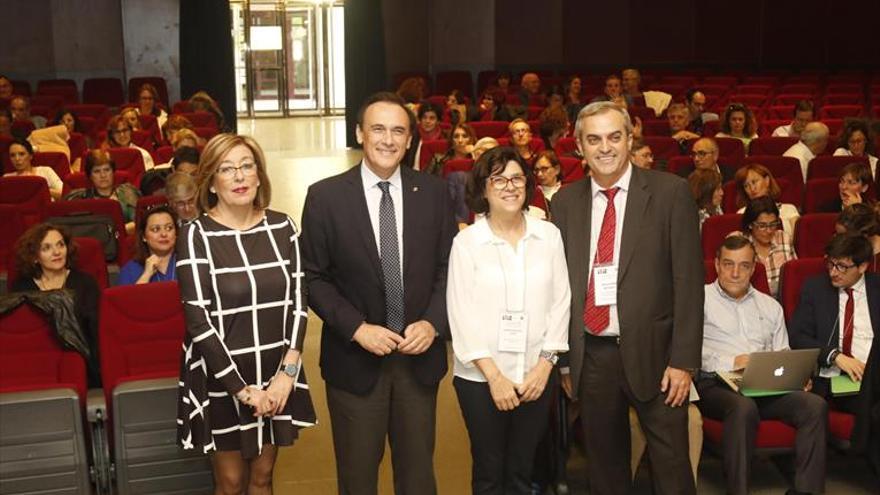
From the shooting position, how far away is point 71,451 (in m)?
4.03

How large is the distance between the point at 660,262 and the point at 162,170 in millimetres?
4788

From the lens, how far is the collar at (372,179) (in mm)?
3465

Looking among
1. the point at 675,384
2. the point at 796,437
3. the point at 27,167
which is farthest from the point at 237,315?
the point at 27,167

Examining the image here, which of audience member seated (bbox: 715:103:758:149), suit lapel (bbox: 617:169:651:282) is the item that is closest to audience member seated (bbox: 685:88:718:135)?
audience member seated (bbox: 715:103:758:149)

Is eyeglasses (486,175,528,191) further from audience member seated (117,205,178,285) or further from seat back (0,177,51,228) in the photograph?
seat back (0,177,51,228)

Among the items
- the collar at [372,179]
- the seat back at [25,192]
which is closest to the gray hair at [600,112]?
the collar at [372,179]

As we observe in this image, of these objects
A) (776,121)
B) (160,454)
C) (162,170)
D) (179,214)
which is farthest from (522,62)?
(160,454)

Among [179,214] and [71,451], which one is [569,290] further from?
[179,214]

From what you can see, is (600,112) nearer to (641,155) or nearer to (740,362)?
(740,362)

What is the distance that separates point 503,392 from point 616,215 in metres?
0.68

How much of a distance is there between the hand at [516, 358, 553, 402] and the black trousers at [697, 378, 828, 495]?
1186 mm

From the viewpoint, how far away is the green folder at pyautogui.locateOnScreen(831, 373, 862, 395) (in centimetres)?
447

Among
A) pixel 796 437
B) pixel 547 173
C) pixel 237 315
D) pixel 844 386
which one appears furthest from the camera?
pixel 547 173

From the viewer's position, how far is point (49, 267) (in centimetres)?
495
